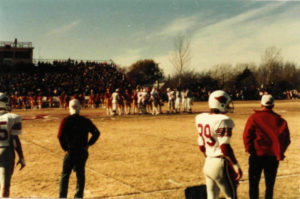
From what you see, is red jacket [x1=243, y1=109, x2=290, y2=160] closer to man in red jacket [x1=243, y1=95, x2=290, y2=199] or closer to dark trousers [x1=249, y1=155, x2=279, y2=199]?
man in red jacket [x1=243, y1=95, x2=290, y2=199]

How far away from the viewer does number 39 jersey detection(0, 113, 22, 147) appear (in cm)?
516

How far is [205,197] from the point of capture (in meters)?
6.11

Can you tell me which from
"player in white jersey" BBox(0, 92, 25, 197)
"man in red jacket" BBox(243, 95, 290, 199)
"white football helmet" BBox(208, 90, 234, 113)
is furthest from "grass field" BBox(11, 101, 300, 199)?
"white football helmet" BBox(208, 90, 234, 113)

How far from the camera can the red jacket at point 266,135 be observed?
205 inches

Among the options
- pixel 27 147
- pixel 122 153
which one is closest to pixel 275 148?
pixel 122 153

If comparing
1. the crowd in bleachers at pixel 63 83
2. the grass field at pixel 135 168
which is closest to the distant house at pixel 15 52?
the crowd in bleachers at pixel 63 83

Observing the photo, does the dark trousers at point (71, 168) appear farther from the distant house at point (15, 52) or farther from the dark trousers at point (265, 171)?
the distant house at point (15, 52)

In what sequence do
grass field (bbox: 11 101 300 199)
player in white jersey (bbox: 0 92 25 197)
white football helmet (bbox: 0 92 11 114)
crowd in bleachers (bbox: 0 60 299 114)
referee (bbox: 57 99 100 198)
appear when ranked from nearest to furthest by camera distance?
1. player in white jersey (bbox: 0 92 25 197)
2. white football helmet (bbox: 0 92 11 114)
3. referee (bbox: 57 99 100 198)
4. grass field (bbox: 11 101 300 199)
5. crowd in bleachers (bbox: 0 60 299 114)

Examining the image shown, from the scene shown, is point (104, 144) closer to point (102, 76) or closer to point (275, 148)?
point (275, 148)

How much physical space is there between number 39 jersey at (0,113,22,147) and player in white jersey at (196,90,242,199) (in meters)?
2.78

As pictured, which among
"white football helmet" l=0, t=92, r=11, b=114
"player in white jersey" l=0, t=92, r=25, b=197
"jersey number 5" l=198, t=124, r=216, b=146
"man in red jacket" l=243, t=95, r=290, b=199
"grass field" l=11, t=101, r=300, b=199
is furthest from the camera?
"grass field" l=11, t=101, r=300, b=199

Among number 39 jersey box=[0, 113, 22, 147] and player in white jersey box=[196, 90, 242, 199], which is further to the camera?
number 39 jersey box=[0, 113, 22, 147]

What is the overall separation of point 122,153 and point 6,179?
5.18m

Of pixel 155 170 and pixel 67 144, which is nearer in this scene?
pixel 67 144
